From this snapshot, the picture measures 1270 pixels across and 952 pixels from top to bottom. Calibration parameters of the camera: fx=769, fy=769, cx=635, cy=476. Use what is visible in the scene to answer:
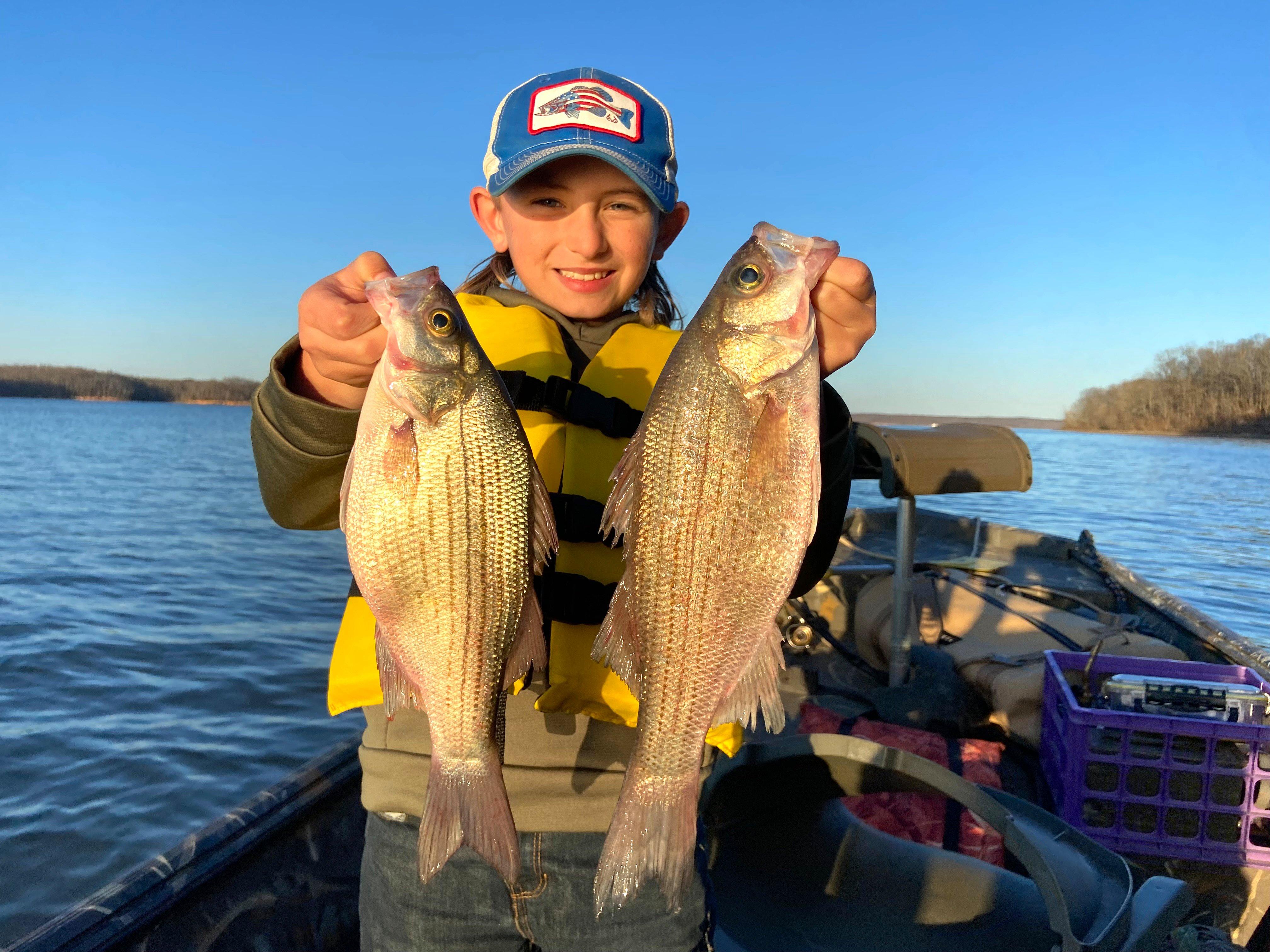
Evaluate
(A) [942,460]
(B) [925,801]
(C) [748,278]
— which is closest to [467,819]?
(C) [748,278]

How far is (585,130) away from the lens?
226 cm

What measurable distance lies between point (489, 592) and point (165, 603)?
14.5m

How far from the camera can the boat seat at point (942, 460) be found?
5.31 meters

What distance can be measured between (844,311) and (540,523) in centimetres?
94

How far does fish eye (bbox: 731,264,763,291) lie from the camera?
1.98 m

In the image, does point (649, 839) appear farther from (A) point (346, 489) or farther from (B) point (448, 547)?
(A) point (346, 489)

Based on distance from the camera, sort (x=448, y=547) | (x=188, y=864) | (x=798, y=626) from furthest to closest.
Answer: (x=798, y=626) < (x=188, y=864) < (x=448, y=547)

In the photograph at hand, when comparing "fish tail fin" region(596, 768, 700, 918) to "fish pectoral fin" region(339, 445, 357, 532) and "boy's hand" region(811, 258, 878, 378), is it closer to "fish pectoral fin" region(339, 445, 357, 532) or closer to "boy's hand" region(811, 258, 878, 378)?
→ "fish pectoral fin" region(339, 445, 357, 532)

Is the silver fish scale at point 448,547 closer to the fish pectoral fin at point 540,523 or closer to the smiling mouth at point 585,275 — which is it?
the fish pectoral fin at point 540,523

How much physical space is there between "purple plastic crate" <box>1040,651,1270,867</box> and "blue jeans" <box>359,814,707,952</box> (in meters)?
3.03

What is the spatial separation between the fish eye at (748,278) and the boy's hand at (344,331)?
867 millimetres

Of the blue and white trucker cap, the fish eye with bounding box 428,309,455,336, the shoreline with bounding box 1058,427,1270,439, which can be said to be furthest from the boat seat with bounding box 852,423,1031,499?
the shoreline with bounding box 1058,427,1270,439

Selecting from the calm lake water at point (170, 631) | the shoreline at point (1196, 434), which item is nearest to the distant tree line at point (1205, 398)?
the shoreline at point (1196, 434)

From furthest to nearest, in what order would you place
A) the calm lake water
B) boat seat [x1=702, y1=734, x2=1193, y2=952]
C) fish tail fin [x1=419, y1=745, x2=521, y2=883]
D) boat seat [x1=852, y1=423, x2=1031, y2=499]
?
1. the calm lake water
2. boat seat [x1=852, y1=423, x2=1031, y2=499]
3. boat seat [x1=702, y1=734, x2=1193, y2=952]
4. fish tail fin [x1=419, y1=745, x2=521, y2=883]
